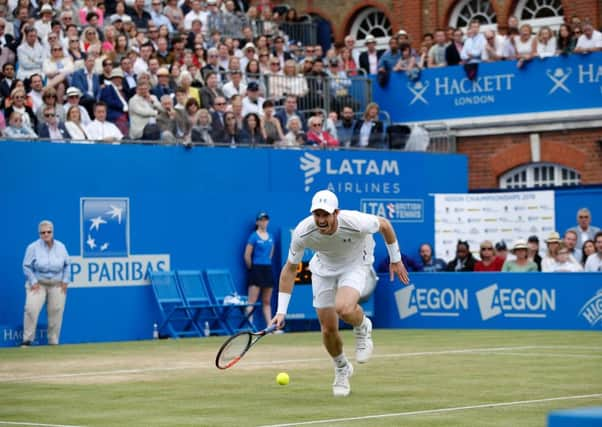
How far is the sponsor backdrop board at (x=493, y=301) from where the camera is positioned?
75.6 feet

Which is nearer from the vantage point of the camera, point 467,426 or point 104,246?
point 467,426

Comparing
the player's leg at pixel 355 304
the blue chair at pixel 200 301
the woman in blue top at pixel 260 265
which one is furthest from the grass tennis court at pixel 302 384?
the woman in blue top at pixel 260 265

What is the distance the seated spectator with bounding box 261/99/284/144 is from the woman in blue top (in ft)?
5.30

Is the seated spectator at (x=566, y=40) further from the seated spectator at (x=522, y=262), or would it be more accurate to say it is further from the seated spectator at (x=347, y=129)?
the seated spectator at (x=522, y=262)

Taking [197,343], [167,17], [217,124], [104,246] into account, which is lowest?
[197,343]

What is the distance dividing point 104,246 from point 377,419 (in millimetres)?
12772

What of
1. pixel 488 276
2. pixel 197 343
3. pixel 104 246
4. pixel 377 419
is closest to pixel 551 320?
pixel 488 276

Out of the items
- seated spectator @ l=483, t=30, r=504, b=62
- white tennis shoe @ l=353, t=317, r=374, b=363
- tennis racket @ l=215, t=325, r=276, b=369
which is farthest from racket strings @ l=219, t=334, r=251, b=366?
seated spectator @ l=483, t=30, r=504, b=62

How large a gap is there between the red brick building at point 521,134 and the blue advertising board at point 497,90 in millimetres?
465

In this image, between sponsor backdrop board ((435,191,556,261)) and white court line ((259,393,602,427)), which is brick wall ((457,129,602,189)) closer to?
sponsor backdrop board ((435,191,556,261))

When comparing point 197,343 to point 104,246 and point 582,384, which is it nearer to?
point 104,246

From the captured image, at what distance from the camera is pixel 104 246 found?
23.3m

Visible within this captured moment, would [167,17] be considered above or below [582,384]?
above

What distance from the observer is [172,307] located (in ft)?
78.5
